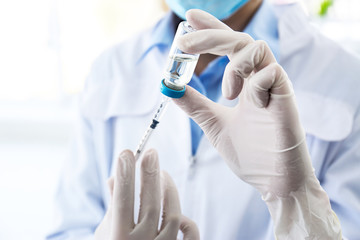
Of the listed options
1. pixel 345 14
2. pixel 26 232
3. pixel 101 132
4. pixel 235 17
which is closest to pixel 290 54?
pixel 235 17

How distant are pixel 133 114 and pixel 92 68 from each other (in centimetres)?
24

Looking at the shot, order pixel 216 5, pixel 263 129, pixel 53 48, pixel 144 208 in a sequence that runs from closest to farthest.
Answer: pixel 263 129 → pixel 144 208 → pixel 216 5 → pixel 53 48

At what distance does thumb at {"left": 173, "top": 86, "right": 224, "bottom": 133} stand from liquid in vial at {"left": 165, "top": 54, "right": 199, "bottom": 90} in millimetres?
A: 26

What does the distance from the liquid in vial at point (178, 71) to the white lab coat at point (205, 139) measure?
274 millimetres

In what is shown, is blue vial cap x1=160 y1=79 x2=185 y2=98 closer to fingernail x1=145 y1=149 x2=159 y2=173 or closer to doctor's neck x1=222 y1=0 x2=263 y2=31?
fingernail x1=145 y1=149 x2=159 y2=173

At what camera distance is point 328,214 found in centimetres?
70

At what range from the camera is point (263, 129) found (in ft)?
2.24

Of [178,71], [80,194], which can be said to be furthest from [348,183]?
[80,194]

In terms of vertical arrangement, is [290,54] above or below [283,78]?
below

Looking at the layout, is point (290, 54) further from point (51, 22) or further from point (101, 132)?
point (51, 22)

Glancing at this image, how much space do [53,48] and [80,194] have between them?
131cm

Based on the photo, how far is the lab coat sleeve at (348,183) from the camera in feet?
2.81

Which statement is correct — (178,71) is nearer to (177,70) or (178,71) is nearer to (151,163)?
(177,70)

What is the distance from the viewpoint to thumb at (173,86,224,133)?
724 millimetres
